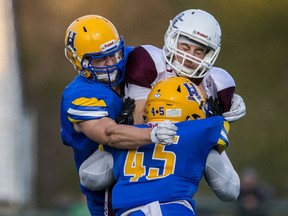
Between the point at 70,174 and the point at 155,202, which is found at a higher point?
the point at 155,202

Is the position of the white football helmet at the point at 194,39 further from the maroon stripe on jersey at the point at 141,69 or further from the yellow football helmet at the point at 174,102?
the yellow football helmet at the point at 174,102

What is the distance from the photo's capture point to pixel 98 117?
6418mm

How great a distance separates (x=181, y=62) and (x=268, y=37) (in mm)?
14087

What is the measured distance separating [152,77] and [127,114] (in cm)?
29

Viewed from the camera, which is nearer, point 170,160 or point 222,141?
point 170,160

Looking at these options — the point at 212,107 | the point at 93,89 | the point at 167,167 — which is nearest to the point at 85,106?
the point at 93,89

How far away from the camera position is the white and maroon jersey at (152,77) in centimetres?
663

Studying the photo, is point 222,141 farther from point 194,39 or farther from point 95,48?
point 95,48

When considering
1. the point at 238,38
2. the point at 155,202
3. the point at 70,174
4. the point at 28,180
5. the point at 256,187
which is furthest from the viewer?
the point at 238,38

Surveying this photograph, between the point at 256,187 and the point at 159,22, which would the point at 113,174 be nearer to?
the point at 256,187

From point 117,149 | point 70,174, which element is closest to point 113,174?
point 117,149

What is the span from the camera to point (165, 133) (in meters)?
5.97

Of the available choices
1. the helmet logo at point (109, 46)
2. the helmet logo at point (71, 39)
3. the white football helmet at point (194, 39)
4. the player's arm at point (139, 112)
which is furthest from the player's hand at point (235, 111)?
the helmet logo at point (71, 39)

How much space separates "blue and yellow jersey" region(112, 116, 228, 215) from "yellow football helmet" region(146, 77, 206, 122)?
0.07m
